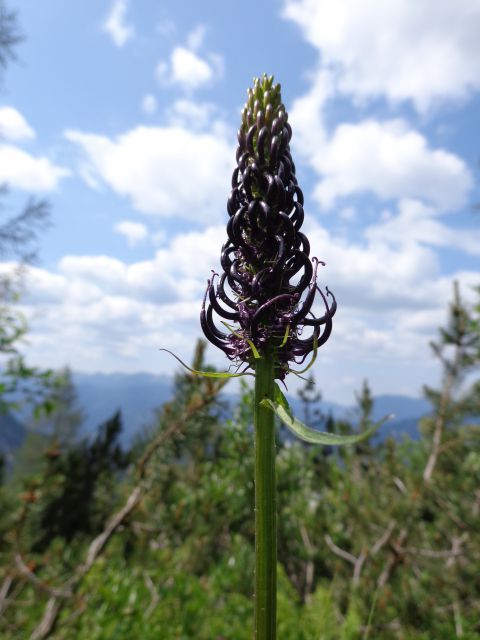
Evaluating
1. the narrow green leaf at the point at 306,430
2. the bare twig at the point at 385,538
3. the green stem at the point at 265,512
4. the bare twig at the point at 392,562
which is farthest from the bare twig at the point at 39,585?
the bare twig at the point at 385,538

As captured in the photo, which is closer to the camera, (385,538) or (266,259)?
(266,259)

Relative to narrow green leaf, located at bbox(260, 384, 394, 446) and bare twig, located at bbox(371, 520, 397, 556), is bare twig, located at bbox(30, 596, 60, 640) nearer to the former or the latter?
narrow green leaf, located at bbox(260, 384, 394, 446)

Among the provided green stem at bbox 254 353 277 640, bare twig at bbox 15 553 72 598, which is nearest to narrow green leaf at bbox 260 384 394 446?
green stem at bbox 254 353 277 640

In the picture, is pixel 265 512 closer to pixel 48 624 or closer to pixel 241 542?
pixel 48 624

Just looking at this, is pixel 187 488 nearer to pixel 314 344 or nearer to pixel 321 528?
pixel 321 528

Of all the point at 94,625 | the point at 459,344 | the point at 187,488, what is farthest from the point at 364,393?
the point at 94,625

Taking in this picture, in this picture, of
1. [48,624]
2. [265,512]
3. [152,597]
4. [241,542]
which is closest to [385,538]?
[241,542]
